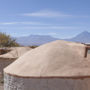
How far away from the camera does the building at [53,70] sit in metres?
10.0

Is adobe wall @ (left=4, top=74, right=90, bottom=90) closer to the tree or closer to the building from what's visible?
the building

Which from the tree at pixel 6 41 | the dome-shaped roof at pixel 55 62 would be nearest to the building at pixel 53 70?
the dome-shaped roof at pixel 55 62

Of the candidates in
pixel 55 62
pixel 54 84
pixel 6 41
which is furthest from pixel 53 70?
pixel 6 41

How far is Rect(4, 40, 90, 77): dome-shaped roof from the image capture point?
10297mm

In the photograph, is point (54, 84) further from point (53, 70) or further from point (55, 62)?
point (55, 62)

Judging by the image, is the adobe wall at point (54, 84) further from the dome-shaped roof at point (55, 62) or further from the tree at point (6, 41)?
the tree at point (6, 41)

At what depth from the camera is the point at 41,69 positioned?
10.7 metres

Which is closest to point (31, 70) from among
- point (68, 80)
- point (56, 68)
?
point (56, 68)

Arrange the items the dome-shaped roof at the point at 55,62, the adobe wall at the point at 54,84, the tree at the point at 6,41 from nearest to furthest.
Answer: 1. the adobe wall at the point at 54,84
2. the dome-shaped roof at the point at 55,62
3. the tree at the point at 6,41

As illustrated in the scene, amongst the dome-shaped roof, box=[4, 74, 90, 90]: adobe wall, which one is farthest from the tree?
box=[4, 74, 90, 90]: adobe wall

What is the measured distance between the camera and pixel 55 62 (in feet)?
35.4

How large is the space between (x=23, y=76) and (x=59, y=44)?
2.55 meters

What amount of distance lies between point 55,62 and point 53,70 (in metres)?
0.49

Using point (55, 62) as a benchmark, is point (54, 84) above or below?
below
